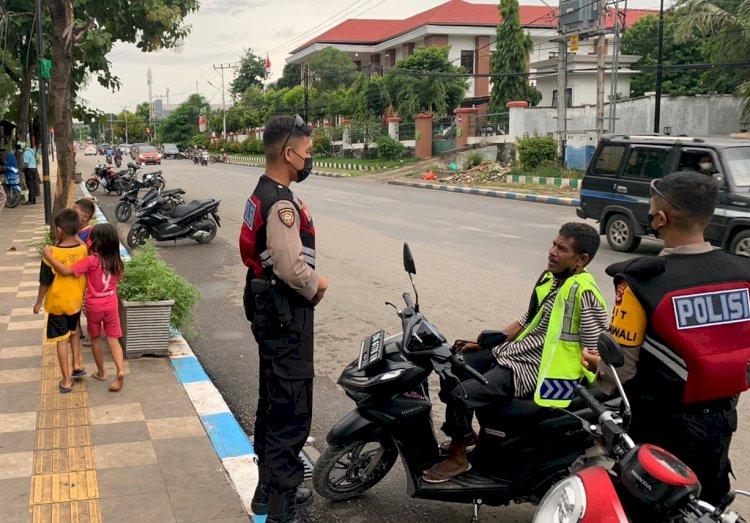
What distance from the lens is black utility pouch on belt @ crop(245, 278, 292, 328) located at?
333 centimetres

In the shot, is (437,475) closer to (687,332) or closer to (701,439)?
(701,439)

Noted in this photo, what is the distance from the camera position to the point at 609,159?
12.2 meters

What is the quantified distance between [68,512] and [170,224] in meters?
9.90

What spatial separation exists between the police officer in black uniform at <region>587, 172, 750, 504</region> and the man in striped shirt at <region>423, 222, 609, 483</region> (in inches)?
34.2

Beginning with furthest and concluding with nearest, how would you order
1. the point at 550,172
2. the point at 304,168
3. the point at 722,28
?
the point at 550,172 < the point at 722,28 < the point at 304,168

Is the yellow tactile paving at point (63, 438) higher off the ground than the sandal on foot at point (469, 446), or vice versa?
the sandal on foot at point (469, 446)

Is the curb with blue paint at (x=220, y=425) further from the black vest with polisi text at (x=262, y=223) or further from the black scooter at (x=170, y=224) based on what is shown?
the black scooter at (x=170, y=224)

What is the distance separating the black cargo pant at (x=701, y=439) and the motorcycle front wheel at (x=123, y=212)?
1567 cm

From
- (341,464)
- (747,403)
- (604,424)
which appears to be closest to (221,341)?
(341,464)

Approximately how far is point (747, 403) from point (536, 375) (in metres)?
2.62

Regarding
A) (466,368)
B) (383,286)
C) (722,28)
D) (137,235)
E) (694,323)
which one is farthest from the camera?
(722,28)

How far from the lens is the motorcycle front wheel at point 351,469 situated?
3.83 metres

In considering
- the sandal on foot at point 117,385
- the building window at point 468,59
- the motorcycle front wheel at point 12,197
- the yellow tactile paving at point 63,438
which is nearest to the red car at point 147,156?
the building window at point 468,59

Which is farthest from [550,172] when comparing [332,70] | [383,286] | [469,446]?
[332,70]
